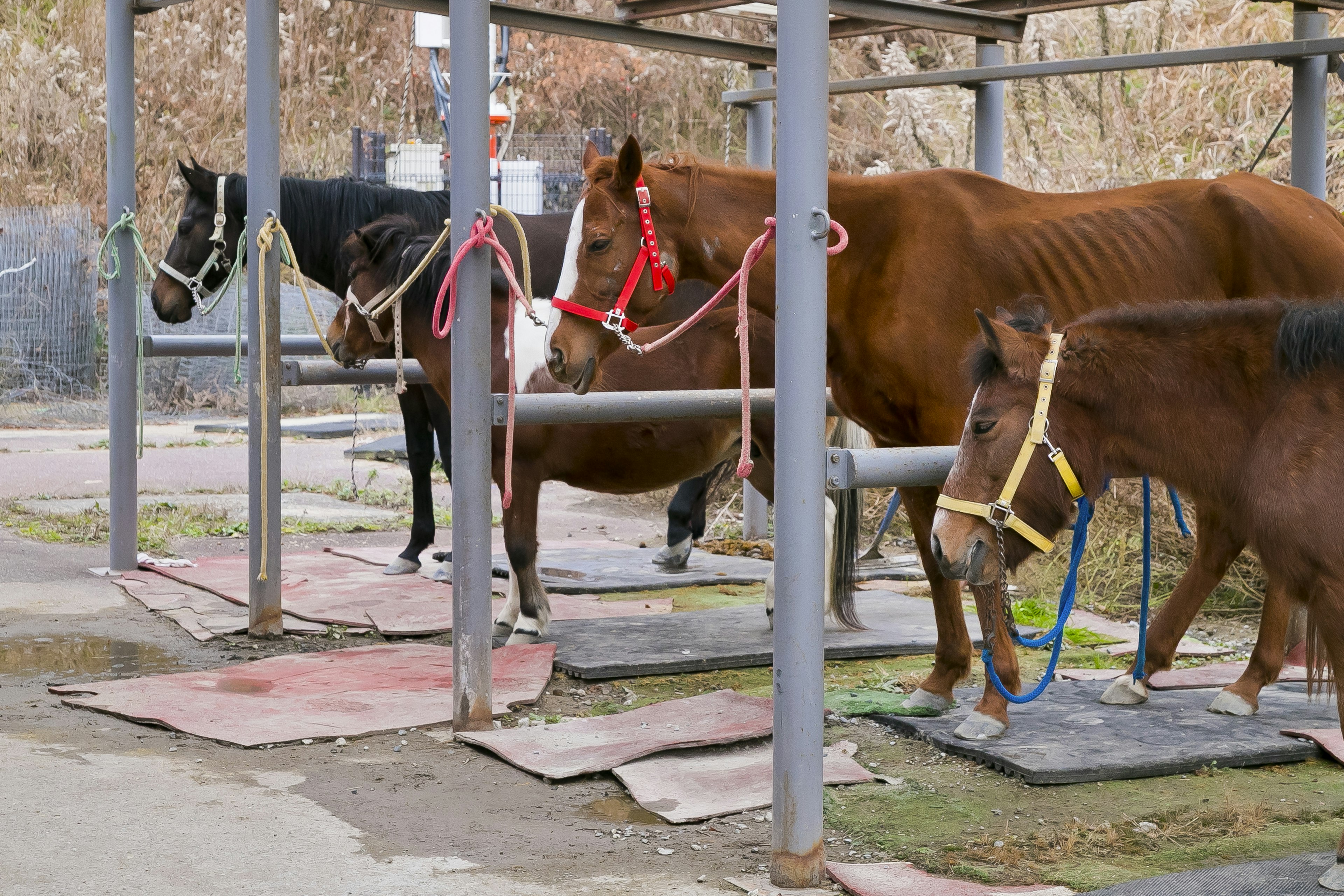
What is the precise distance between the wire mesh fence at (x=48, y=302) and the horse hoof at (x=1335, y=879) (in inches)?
562

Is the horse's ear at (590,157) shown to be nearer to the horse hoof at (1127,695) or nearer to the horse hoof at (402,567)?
the horse hoof at (1127,695)

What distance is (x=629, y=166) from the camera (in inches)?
172

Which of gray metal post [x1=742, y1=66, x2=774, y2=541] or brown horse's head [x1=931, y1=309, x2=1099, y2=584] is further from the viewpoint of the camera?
gray metal post [x1=742, y1=66, x2=774, y2=541]

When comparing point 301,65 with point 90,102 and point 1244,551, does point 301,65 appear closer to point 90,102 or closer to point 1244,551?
point 90,102

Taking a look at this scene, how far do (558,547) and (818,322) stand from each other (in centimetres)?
499

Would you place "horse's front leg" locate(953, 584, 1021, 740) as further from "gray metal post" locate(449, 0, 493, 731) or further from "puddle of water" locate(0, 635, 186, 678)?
"puddle of water" locate(0, 635, 186, 678)

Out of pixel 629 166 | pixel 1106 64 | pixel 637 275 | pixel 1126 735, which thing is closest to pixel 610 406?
pixel 637 275

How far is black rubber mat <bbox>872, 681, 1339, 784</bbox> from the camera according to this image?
13.0ft

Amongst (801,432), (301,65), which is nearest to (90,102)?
(301,65)

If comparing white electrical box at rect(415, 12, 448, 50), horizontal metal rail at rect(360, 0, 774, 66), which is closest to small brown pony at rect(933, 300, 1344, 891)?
horizontal metal rail at rect(360, 0, 774, 66)

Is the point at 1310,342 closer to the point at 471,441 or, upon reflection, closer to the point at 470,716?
the point at 471,441

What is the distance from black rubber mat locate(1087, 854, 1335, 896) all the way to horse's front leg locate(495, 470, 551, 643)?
2.95m

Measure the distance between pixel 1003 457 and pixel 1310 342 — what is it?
0.75 m

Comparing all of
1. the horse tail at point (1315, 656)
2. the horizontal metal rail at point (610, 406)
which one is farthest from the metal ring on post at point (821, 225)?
the horse tail at point (1315, 656)
